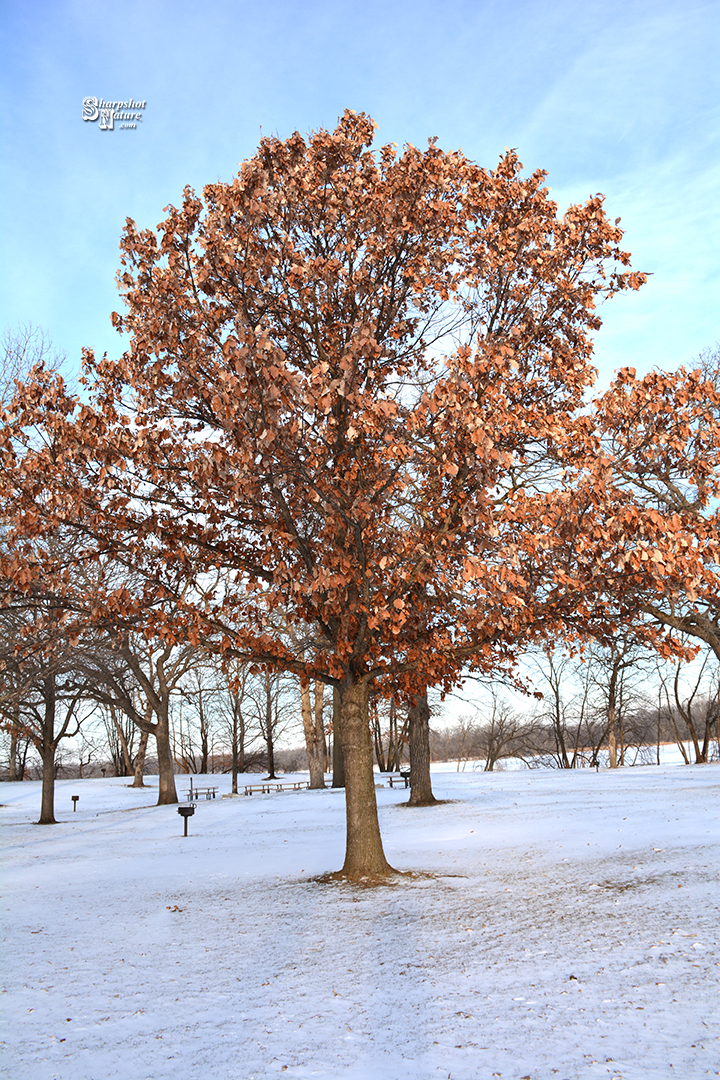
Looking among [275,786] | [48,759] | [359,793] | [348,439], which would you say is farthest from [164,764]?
[348,439]

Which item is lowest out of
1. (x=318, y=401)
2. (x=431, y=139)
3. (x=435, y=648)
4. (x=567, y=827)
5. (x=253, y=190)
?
(x=567, y=827)

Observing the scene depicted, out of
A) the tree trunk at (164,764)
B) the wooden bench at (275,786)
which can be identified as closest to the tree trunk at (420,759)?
the tree trunk at (164,764)

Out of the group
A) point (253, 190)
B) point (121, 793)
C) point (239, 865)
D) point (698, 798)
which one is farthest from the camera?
point (121, 793)

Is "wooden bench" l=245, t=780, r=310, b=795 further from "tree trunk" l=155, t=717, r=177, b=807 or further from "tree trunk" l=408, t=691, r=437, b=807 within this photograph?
"tree trunk" l=408, t=691, r=437, b=807

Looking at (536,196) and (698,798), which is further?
(698,798)

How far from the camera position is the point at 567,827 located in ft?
44.6

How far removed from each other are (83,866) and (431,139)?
43.6 ft

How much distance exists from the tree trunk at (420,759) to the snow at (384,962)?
6.64m

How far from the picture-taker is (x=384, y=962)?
6.04m

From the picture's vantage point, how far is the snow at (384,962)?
169 inches

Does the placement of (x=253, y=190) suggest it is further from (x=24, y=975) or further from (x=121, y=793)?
(x=121, y=793)

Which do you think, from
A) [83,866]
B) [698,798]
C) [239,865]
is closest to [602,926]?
[239,865]

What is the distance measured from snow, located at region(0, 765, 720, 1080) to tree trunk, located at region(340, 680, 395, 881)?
0.50m

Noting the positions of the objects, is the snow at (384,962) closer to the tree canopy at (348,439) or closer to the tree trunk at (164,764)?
the tree canopy at (348,439)
